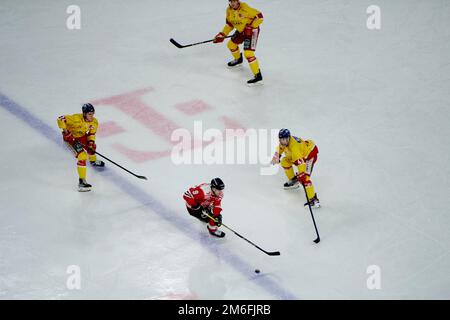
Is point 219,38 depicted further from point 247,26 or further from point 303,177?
point 303,177

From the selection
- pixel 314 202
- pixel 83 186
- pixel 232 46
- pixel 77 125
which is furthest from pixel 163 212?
pixel 232 46

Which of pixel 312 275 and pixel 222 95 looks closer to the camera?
pixel 312 275

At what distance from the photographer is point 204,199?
7609 mm

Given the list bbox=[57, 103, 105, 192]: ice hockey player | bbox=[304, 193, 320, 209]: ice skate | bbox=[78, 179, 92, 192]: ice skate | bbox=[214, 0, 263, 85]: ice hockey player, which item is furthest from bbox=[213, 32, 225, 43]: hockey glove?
bbox=[304, 193, 320, 209]: ice skate

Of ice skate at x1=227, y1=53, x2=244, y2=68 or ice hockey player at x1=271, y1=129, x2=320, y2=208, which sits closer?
ice hockey player at x1=271, y1=129, x2=320, y2=208

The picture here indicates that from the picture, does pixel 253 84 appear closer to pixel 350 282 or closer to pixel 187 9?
pixel 187 9

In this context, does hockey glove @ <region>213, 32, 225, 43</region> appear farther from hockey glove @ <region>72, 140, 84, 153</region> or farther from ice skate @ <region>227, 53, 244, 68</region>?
hockey glove @ <region>72, 140, 84, 153</region>

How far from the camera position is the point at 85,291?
717 cm

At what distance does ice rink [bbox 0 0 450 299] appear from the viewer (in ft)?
24.2

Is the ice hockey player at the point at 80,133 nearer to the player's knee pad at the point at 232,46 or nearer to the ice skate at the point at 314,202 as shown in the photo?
the ice skate at the point at 314,202

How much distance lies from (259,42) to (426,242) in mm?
4231

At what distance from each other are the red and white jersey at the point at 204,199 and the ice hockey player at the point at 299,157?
84cm

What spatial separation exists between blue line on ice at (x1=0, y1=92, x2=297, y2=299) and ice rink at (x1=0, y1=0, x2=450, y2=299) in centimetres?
2

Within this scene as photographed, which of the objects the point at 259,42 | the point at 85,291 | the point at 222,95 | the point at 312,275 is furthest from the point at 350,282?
the point at 259,42
